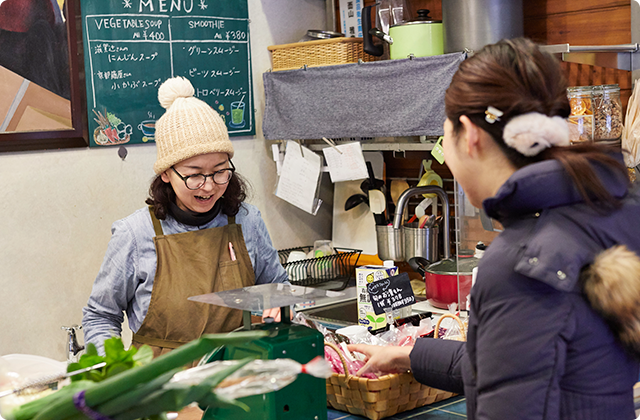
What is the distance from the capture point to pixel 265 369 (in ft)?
2.30

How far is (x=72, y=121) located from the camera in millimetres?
2660

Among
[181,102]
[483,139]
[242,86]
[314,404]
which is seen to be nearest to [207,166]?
[181,102]

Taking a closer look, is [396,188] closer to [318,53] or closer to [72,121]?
[318,53]

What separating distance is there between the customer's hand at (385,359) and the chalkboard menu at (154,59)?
1.72 m

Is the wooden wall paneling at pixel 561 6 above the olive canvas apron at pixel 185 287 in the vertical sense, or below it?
above

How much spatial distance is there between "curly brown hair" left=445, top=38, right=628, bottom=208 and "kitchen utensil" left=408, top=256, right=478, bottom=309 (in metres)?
1.36

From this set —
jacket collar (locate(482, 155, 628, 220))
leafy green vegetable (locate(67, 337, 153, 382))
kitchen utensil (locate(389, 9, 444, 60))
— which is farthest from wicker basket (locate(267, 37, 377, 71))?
leafy green vegetable (locate(67, 337, 153, 382))

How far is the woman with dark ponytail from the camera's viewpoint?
2.76 feet

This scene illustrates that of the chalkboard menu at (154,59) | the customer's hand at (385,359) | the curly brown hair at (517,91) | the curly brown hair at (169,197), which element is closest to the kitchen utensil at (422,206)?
the chalkboard menu at (154,59)

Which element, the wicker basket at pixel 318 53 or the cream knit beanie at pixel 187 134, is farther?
the wicker basket at pixel 318 53

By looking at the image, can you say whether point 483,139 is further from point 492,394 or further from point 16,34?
point 16,34

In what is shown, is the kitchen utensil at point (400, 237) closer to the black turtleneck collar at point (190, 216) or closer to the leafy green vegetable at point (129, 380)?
the black turtleneck collar at point (190, 216)

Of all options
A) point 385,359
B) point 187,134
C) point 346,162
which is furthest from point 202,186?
point 346,162

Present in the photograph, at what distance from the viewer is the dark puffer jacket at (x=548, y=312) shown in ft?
2.76
